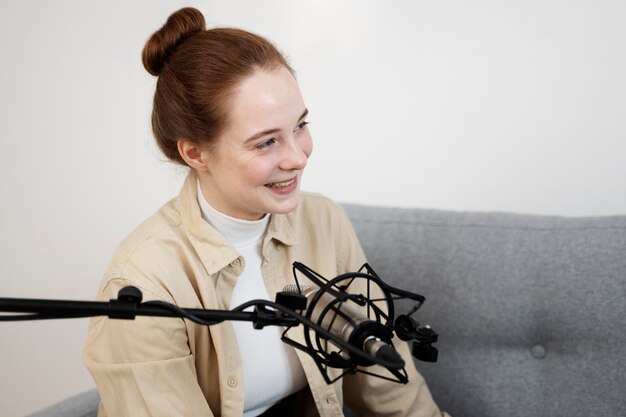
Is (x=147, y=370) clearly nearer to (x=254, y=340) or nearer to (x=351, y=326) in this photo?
(x=254, y=340)

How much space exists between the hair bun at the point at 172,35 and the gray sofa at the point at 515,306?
2.08ft

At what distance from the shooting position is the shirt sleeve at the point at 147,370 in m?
1.07

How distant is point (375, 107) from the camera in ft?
5.98

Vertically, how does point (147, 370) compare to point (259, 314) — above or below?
below

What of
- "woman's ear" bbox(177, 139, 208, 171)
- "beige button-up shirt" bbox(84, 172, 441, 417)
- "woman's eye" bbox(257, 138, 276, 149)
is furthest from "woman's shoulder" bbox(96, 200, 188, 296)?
"woman's eye" bbox(257, 138, 276, 149)

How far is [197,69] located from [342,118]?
761 mm

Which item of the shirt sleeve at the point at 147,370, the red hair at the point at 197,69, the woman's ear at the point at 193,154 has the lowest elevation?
the shirt sleeve at the point at 147,370

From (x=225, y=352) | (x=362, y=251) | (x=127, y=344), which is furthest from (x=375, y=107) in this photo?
(x=127, y=344)

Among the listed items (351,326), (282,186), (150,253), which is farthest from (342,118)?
(351,326)

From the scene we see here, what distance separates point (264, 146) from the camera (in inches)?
45.1

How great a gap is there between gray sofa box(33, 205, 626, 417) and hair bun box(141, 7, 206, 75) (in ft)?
2.08

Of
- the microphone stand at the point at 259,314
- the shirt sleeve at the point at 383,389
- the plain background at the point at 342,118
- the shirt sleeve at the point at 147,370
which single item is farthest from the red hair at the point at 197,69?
the plain background at the point at 342,118

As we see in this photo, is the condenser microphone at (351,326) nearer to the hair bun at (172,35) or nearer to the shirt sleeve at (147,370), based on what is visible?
the shirt sleeve at (147,370)

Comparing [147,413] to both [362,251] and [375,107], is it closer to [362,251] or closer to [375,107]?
[362,251]
